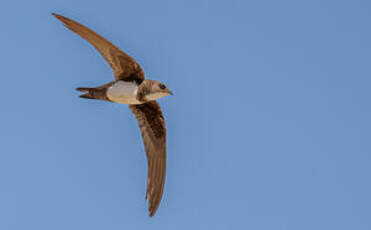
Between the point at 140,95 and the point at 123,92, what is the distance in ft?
1.15

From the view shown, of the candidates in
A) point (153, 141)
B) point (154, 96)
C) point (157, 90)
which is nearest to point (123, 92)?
point (154, 96)

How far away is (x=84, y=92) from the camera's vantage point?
40.2 ft

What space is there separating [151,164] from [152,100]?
1363 millimetres

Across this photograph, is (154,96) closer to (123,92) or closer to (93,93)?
(123,92)

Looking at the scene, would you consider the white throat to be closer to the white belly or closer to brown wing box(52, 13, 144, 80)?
the white belly

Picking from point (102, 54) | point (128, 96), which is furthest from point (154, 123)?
point (102, 54)

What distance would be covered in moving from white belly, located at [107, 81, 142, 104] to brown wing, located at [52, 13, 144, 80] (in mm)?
154

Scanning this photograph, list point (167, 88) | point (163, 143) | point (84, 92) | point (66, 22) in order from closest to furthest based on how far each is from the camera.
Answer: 1. point (66, 22)
2. point (167, 88)
3. point (84, 92)
4. point (163, 143)

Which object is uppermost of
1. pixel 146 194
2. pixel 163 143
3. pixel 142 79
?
pixel 142 79

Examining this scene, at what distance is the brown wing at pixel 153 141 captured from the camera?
41.5 feet

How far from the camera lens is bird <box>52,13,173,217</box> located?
11273mm

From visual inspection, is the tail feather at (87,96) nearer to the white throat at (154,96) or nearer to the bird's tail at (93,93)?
the bird's tail at (93,93)

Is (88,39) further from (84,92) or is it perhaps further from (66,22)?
(84,92)

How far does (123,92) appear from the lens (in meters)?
11.9
